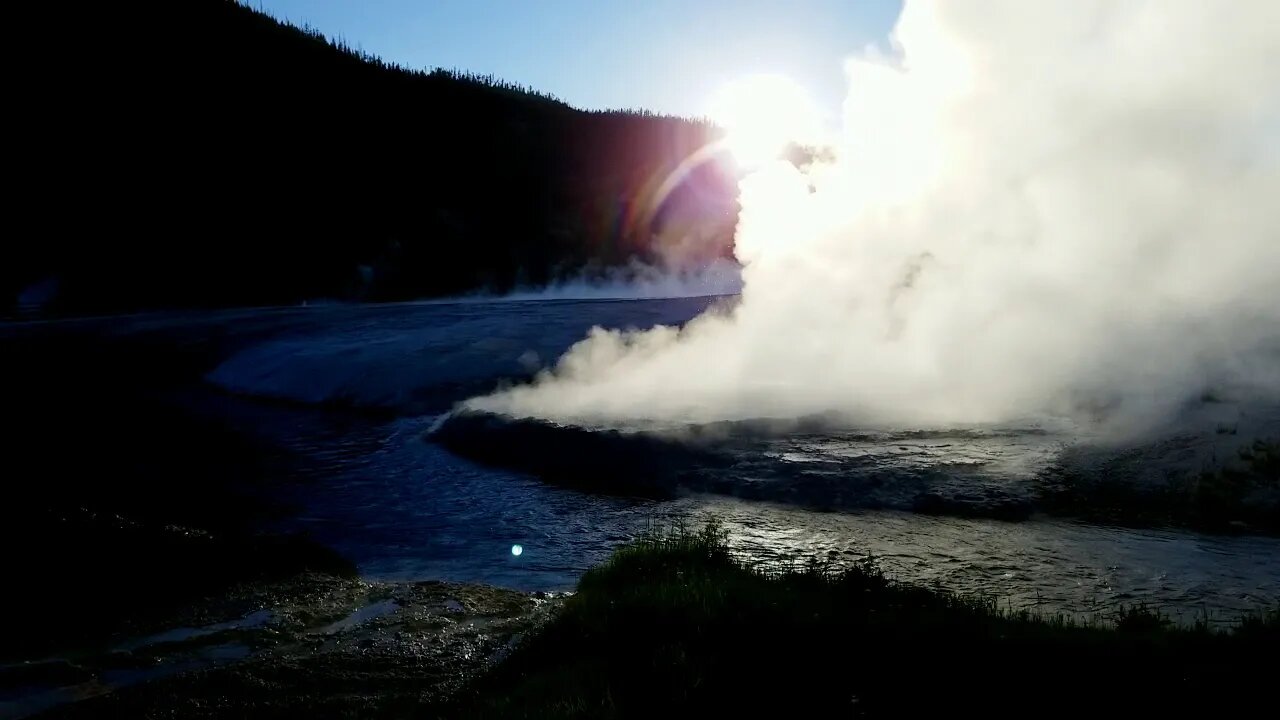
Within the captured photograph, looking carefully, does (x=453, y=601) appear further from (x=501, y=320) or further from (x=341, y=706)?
(x=501, y=320)

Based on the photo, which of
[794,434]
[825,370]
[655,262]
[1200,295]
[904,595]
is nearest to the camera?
[904,595]

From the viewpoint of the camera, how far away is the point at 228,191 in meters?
82.3

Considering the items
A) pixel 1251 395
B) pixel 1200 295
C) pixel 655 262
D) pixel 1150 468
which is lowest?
pixel 1150 468

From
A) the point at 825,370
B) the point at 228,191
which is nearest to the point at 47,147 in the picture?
the point at 228,191

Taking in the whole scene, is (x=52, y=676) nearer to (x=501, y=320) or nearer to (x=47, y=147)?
(x=501, y=320)

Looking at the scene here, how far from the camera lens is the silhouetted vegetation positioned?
5344 mm

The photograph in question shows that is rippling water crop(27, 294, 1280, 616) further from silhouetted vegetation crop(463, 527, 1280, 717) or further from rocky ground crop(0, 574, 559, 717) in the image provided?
silhouetted vegetation crop(463, 527, 1280, 717)

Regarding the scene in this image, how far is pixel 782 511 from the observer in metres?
12.8

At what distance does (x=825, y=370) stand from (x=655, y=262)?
69.2 metres

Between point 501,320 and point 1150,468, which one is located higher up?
point 501,320

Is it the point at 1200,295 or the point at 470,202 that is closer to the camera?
the point at 1200,295

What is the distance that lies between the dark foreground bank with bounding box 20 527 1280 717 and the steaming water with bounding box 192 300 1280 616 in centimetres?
152

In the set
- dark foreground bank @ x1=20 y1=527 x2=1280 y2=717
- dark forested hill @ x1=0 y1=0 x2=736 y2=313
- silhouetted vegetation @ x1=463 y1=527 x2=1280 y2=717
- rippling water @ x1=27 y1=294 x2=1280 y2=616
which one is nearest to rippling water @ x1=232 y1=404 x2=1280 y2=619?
rippling water @ x1=27 y1=294 x2=1280 y2=616

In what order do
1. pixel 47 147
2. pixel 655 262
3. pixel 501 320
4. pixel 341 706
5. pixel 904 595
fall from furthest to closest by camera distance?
1. pixel 655 262
2. pixel 47 147
3. pixel 501 320
4. pixel 904 595
5. pixel 341 706
